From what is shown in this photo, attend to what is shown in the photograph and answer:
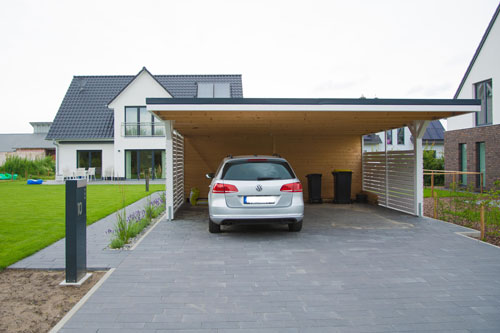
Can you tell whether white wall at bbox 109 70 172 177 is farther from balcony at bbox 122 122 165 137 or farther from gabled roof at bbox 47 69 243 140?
gabled roof at bbox 47 69 243 140

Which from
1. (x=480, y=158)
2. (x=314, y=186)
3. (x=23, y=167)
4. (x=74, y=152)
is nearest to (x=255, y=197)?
(x=314, y=186)

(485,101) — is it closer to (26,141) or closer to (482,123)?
(482,123)

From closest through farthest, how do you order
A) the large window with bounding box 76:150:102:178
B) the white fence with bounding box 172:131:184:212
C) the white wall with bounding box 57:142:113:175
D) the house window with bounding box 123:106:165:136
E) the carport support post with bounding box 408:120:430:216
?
the carport support post with bounding box 408:120:430:216
the white fence with bounding box 172:131:184:212
the house window with bounding box 123:106:165:136
the white wall with bounding box 57:142:113:175
the large window with bounding box 76:150:102:178

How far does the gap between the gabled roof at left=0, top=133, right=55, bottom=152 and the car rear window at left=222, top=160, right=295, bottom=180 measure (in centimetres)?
4881

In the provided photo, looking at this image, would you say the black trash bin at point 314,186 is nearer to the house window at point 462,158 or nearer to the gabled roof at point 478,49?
the house window at point 462,158

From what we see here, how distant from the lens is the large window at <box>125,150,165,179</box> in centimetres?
2536

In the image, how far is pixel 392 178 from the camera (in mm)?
10953

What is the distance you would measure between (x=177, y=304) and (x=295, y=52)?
15755 millimetres

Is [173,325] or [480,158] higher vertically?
[480,158]

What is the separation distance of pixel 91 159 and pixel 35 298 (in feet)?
79.2

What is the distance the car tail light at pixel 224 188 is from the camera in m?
6.55

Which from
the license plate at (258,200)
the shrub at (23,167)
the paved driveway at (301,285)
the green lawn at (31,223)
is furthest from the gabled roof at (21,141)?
the paved driveway at (301,285)

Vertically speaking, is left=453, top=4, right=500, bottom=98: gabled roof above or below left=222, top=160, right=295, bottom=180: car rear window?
above

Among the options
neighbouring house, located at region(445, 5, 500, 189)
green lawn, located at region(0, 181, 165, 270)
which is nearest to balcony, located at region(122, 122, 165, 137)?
green lawn, located at region(0, 181, 165, 270)
